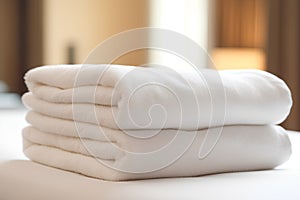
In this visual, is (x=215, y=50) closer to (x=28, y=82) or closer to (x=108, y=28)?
(x=108, y=28)

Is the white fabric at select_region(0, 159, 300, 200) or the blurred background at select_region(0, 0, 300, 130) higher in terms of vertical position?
the white fabric at select_region(0, 159, 300, 200)

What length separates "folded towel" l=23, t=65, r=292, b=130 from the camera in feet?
3.01

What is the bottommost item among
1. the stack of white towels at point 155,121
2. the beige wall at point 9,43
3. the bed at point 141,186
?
the beige wall at point 9,43

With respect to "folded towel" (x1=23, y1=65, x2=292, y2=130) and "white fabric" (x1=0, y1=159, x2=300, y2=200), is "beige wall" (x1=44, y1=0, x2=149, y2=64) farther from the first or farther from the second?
"white fabric" (x1=0, y1=159, x2=300, y2=200)

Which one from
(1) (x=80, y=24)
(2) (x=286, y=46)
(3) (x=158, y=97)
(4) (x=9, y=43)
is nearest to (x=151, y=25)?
(1) (x=80, y=24)

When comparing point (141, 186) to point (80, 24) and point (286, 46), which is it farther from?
point (80, 24)

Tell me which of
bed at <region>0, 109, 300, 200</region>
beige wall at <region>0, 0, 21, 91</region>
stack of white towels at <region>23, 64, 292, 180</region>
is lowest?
beige wall at <region>0, 0, 21, 91</region>

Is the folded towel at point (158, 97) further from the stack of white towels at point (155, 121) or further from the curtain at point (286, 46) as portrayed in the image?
the curtain at point (286, 46)

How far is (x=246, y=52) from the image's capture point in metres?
3.83

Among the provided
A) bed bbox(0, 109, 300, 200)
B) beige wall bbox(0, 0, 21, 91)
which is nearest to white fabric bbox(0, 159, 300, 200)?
bed bbox(0, 109, 300, 200)

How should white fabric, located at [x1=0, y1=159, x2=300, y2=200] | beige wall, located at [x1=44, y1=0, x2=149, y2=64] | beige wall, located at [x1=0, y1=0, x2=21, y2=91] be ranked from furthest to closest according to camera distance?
beige wall, located at [x1=0, y1=0, x2=21, y2=91]
beige wall, located at [x1=44, y1=0, x2=149, y2=64]
white fabric, located at [x1=0, y1=159, x2=300, y2=200]

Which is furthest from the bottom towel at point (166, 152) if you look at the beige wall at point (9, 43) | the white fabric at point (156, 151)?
the beige wall at point (9, 43)

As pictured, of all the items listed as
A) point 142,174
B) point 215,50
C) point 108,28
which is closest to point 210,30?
point 215,50

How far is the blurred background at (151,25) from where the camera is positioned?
129 inches
